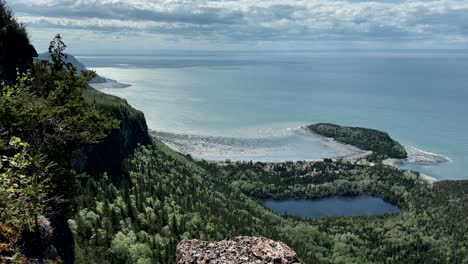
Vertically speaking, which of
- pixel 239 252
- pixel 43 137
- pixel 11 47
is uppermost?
pixel 11 47

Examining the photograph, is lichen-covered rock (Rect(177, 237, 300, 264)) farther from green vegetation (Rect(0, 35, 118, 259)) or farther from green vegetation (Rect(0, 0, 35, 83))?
green vegetation (Rect(0, 0, 35, 83))

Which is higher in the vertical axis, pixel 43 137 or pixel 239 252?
pixel 43 137

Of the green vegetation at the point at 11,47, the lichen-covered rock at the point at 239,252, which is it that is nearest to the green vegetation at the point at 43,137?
the lichen-covered rock at the point at 239,252

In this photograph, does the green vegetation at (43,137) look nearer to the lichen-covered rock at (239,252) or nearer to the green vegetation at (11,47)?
the lichen-covered rock at (239,252)

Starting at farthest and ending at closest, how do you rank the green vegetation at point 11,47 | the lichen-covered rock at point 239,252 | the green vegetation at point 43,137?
the green vegetation at point 11,47 → the lichen-covered rock at point 239,252 → the green vegetation at point 43,137

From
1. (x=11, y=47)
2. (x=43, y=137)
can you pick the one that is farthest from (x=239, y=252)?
(x=11, y=47)

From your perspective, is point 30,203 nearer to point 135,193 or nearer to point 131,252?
point 131,252

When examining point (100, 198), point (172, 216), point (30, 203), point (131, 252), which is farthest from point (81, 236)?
point (30, 203)

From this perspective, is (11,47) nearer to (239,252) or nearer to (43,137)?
(43,137)
